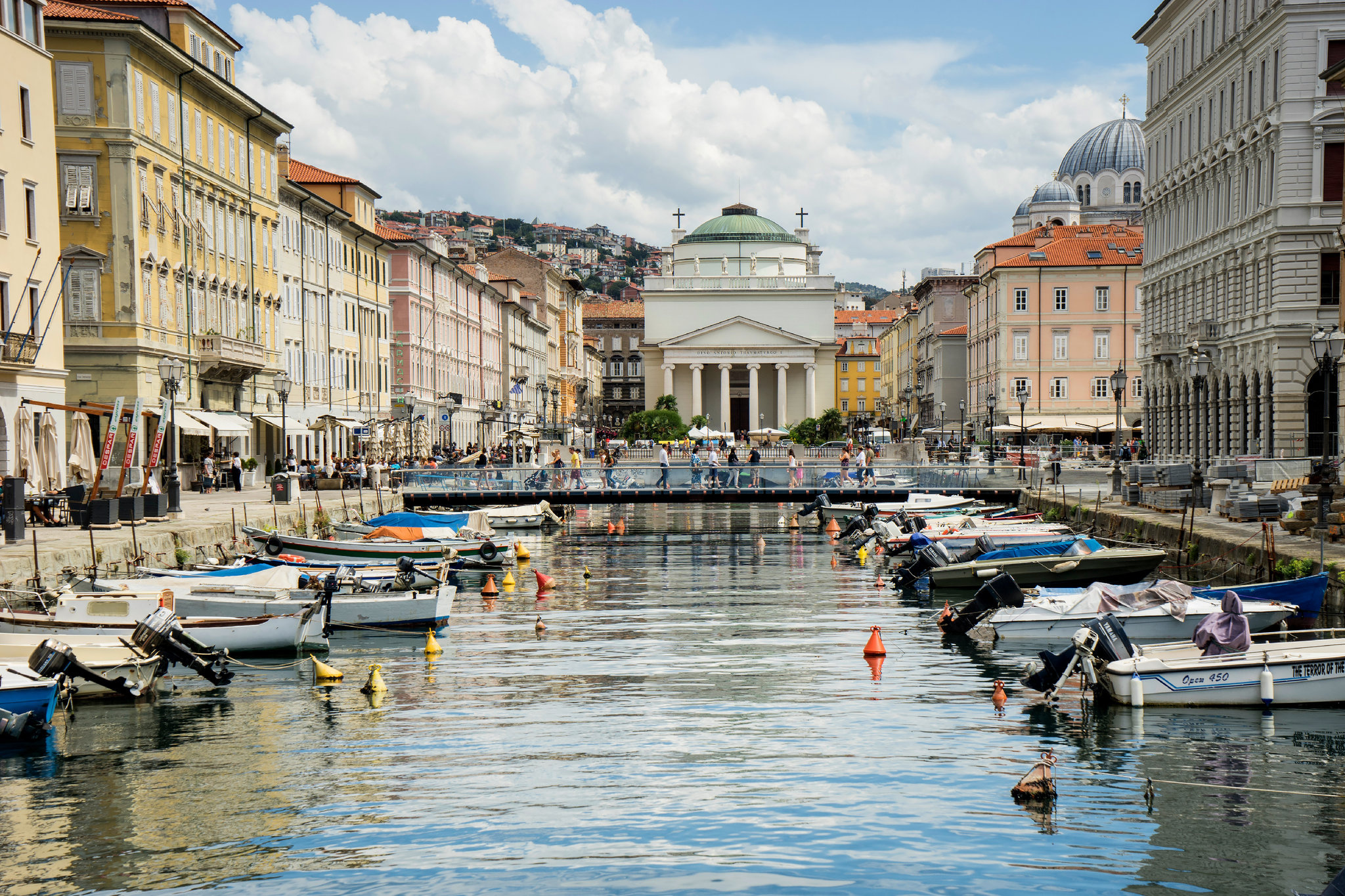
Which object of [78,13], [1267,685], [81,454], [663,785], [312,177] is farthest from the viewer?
[312,177]

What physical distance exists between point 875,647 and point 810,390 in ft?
399

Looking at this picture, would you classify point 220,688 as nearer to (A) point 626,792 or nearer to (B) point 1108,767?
(A) point 626,792

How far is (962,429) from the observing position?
9594 centimetres

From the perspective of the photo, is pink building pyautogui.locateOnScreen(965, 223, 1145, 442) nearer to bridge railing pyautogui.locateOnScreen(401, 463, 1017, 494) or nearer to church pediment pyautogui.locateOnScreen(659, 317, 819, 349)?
church pediment pyautogui.locateOnScreen(659, 317, 819, 349)

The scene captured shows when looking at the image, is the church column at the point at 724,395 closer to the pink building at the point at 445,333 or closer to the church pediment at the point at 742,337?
the church pediment at the point at 742,337

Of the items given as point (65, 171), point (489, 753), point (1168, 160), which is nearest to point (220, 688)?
point (489, 753)

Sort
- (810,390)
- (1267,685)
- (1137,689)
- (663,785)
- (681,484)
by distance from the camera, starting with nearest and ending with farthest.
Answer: (663,785)
(1267,685)
(1137,689)
(681,484)
(810,390)

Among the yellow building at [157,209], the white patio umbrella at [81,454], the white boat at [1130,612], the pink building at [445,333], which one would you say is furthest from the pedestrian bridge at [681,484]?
the white boat at [1130,612]

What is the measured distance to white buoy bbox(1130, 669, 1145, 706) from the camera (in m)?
20.2

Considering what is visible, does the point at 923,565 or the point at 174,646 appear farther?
the point at 923,565

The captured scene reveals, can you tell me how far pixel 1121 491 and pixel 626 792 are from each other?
3784cm

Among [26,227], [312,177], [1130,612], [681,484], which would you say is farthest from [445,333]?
[1130,612]

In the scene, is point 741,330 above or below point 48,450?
above

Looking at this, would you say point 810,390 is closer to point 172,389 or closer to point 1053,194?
point 1053,194
